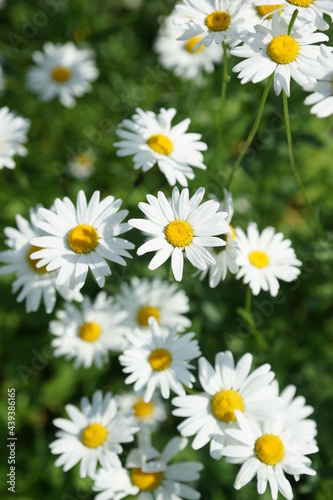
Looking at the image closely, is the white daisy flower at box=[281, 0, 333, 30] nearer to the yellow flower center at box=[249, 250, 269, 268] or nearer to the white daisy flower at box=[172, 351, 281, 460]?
the yellow flower center at box=[249, 250, 269, 268]

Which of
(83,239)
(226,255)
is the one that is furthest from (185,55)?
(83,239)

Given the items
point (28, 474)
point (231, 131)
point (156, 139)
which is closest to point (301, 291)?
point (231, 131)

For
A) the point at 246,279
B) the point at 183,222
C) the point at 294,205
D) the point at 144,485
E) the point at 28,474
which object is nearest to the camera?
the point at 183,222

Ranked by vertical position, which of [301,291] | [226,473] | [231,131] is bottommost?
[226,473]

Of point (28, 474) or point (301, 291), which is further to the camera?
point (301, 291)

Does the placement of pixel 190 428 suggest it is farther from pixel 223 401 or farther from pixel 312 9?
pixel 312 9

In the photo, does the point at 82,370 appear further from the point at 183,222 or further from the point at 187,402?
the point at 183,222

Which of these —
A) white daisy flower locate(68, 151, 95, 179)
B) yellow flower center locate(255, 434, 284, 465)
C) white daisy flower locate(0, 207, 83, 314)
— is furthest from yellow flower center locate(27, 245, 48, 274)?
white daisy flower locate(68, 151, 95, 179)
